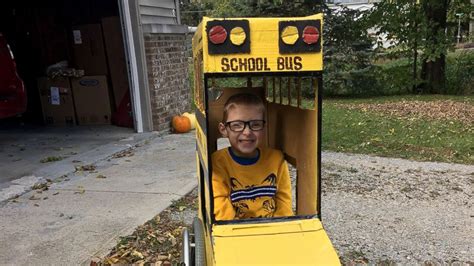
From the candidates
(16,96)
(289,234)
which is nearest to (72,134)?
(16,96)

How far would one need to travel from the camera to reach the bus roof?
2240 mm

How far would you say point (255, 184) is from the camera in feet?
9.54

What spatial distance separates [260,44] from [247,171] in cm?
91

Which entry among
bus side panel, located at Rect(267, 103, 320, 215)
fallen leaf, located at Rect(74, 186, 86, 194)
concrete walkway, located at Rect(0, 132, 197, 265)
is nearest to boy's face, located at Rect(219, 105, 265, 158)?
bus side panel, located at Rect(267, 103, 320, 215)

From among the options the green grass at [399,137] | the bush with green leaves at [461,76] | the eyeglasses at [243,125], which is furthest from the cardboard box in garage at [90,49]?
the bush with green leaves at [461,76]

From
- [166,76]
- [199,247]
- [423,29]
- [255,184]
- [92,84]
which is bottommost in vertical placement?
[199,247]

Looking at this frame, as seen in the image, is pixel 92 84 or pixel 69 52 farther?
pixel 69 52

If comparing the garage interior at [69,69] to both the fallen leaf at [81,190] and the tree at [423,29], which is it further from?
the tree at [423,29]

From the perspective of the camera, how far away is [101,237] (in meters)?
3.99

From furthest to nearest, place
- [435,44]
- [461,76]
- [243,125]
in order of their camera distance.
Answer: [461,76]
[435,44]
[243,125]

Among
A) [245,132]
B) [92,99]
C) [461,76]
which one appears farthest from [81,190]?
[461,76]

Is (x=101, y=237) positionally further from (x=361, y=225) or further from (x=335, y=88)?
(x=335, y=88)

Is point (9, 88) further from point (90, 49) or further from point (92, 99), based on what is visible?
point (90, 49)

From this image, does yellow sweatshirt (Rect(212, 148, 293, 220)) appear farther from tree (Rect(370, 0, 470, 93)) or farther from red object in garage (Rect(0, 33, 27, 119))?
tree (Rect(370, 0, 470, 93))
